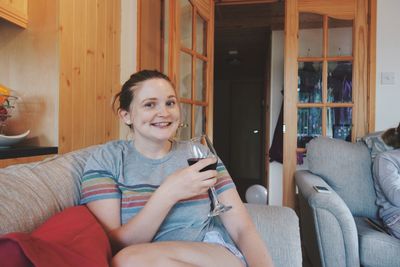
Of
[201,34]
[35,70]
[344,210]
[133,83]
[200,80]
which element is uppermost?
[201,34]

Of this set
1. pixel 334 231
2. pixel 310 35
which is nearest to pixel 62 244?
pixel 334 231

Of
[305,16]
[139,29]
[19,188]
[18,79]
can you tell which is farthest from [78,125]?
[305,16]

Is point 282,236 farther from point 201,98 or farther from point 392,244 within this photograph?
point 201,98

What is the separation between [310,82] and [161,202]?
2.43 m

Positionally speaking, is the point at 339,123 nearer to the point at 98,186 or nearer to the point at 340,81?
the point at 340,81

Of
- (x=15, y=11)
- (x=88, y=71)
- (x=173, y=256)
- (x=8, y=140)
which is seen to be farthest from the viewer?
(x=88, y=71)

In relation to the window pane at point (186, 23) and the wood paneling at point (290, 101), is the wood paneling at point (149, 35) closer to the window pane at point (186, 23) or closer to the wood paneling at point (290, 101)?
the window pane at point (186, 23)

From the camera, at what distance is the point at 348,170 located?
2123 mm

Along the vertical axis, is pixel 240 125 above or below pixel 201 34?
below

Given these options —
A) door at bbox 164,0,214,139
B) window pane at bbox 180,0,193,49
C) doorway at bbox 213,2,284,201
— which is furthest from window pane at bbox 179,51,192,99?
doorway at bbox 213,2,284,201

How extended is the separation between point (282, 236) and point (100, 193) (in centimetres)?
67

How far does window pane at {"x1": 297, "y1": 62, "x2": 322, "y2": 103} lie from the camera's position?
295 cm

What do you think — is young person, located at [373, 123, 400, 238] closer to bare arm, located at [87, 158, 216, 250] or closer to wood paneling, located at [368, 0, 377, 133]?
wood paneling, located at [368, 0, 377, 133]

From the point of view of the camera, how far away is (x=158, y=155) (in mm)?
1125
